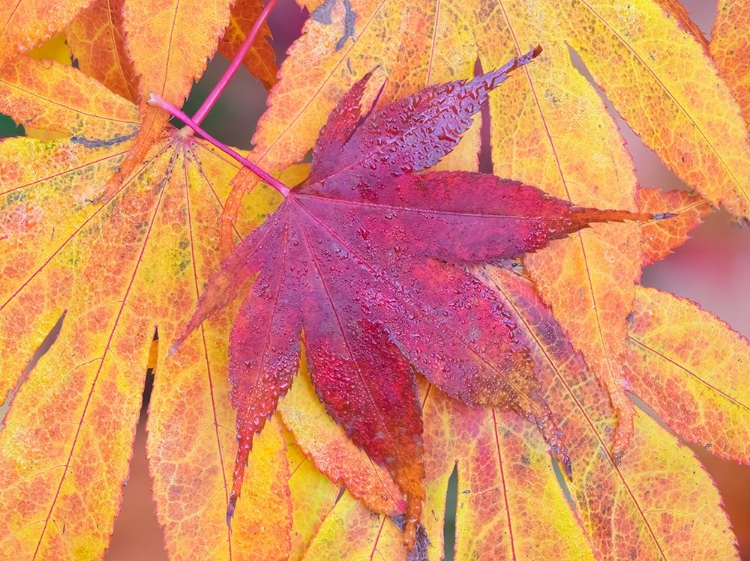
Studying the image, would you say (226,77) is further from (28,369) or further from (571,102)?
(28,369)

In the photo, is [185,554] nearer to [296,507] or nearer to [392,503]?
[296,507]

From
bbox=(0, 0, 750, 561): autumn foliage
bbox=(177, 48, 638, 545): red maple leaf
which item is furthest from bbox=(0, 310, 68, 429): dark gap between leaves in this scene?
bbox=(177, 48, 638, 545): red maple leaf

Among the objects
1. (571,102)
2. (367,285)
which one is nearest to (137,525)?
(367,285)

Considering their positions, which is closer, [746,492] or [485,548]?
[485,548]

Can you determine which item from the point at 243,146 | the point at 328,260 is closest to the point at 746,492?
the point at 328,260

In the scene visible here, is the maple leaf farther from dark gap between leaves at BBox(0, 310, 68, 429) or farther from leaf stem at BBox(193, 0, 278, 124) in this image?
dark gap between leaves at BBox(0, 310, 68, 429)

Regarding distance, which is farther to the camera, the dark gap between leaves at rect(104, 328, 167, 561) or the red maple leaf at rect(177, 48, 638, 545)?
the dark gap between leaves at rect(104, 328, 167, 561)

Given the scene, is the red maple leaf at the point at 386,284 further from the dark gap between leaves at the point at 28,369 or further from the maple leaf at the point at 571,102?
the dark gap between leaves at the point at 28,369
